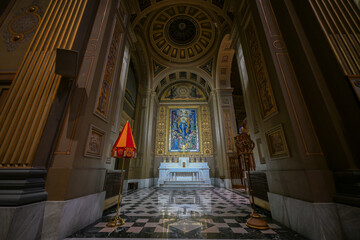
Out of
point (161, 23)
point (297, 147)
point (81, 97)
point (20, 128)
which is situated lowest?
point (297, 147)

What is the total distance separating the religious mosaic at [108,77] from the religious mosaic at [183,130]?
25.7ft

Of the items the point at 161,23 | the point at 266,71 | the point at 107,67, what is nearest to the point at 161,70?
the point at 161,23

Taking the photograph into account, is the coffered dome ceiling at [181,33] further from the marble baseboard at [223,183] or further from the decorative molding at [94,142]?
the marble baseboard at [223,183]

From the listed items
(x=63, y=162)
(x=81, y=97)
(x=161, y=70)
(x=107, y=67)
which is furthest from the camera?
(x=161, y=70)

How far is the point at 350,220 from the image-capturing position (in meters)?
1.64

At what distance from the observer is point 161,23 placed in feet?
27.0

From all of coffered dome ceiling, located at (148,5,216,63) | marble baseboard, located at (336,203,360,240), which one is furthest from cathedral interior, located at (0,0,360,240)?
coffered dome ceiling, located at (148,5,216,63)

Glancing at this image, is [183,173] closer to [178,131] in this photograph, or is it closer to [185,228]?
[178,131]

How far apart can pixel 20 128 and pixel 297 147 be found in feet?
13.4

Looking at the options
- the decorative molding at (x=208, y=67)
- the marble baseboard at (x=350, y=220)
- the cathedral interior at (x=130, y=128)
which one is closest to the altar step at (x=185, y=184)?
the cathedral interior at (x=130, y=128)

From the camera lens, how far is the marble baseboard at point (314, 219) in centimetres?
167

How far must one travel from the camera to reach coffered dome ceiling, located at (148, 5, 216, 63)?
794cm

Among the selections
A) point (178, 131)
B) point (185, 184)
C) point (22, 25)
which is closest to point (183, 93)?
point (178, 131)

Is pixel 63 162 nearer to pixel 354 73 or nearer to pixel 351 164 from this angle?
pixel 351 164
